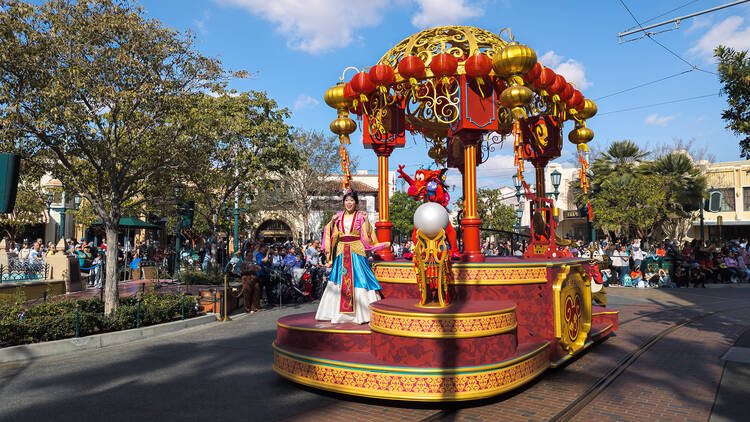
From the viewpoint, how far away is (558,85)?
7.75 m

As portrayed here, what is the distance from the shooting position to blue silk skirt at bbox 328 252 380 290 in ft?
21.9

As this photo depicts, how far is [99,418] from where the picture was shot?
16.6 feet

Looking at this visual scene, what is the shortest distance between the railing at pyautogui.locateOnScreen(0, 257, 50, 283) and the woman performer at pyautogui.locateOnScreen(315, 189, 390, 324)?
1469 cm

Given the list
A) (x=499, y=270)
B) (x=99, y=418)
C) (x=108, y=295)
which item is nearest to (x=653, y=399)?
(x=499, y=270)

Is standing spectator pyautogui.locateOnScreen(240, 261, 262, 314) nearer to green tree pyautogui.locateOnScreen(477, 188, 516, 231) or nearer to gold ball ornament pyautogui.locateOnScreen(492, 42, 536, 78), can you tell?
gold ball ornament pyautogui.locateOnScreen(492, 42, 536, 78)

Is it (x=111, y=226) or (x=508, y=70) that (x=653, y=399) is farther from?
(x=111, y=226)

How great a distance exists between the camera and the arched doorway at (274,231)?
189ft

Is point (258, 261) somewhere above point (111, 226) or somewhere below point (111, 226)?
below

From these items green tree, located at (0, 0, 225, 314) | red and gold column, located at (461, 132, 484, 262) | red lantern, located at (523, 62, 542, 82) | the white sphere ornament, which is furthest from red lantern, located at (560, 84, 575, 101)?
green tree, located at (0, 0, 225, 314)

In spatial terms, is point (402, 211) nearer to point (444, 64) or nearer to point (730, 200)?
point (730, 200)

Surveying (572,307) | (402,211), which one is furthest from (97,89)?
(402,211)

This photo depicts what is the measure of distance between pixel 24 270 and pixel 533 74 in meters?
19.0

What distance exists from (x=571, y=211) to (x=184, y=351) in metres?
42.2

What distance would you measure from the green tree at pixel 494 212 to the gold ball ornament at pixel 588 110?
19682 mm
